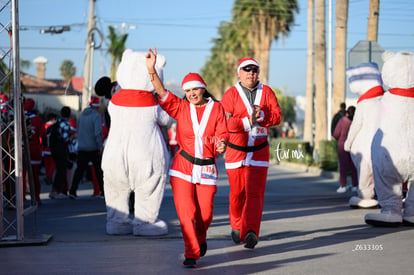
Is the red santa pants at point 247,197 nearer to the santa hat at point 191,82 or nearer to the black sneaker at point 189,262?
the black sneaker at point 189,262

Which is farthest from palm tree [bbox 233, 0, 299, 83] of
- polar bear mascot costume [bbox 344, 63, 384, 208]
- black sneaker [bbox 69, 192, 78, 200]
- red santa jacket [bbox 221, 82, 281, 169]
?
red santa jacket [bbox 221, 82, 281, 169]

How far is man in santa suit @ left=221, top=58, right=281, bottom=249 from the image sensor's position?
27.8 ft

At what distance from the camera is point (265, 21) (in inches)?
1937

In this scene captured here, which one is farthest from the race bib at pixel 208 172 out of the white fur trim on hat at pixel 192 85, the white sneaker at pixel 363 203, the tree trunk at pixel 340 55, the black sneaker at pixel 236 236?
the tree trunk at pixel 340 55

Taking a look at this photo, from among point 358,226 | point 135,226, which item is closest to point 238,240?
point 135,226

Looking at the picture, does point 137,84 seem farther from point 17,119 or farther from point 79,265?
point 79,265

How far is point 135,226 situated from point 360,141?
488 centimetres

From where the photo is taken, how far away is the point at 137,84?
9.72m

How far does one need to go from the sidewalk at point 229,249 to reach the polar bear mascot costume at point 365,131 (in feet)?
1.53

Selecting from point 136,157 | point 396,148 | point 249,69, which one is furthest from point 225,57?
point 249,69

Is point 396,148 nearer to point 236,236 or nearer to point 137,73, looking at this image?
point 236,236

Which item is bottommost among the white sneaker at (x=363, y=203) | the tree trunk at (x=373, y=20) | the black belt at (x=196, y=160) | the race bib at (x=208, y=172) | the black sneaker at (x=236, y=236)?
the white sneaker at (x=363, y=203)

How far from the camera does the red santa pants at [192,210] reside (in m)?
7.34

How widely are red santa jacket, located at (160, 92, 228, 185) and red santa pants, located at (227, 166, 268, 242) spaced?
2.86 feet
